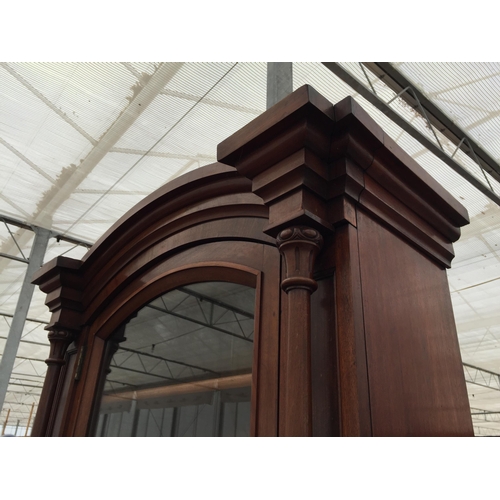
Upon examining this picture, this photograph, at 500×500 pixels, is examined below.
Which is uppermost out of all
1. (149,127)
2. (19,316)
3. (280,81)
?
(149,127)

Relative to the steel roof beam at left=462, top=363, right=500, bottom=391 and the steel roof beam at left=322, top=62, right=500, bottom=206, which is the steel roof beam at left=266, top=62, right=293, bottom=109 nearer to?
the steel roof beam at left=322, top=62, right=500, bottom=206

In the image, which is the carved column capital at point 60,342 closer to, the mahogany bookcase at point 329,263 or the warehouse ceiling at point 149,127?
the mahogany bookcase at point 329,263

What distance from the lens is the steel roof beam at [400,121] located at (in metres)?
3.75

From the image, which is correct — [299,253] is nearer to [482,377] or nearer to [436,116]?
[436,116]

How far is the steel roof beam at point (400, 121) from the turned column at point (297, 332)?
10.9 feet

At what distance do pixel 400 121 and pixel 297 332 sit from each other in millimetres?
4028

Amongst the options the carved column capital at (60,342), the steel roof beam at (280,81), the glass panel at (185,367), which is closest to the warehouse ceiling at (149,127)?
the steel roof beam at (280,81)

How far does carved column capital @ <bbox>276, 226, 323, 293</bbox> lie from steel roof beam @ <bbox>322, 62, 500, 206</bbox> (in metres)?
3.33

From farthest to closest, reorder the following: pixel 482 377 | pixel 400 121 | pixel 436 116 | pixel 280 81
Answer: pixel 482 377 < pixel 436 116 < pixel 400 121 < pixel 280 81

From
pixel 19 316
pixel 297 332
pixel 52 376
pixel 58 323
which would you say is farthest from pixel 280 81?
pixel 19 316

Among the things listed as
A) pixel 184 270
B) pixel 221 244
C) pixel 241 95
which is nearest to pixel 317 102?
pixel 221 244

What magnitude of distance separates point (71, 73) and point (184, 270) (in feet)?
12.9

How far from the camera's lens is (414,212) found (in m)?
0.88

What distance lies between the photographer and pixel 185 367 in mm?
925
